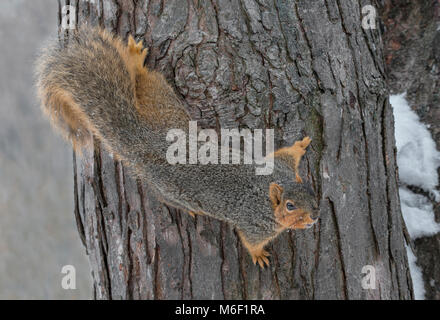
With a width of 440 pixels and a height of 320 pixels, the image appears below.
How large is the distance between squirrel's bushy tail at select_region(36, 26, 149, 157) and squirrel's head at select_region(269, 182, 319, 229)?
0.55 metres

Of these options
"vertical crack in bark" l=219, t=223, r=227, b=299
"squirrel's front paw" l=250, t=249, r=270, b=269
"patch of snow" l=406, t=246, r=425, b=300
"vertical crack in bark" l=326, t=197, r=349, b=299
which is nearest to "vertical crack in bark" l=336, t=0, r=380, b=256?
"vertical crack in bark" l=326, t=197, r=349, b=299

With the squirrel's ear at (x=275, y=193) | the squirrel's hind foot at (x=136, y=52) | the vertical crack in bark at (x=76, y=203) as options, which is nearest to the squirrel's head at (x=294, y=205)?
the squirrel's ear at (x=275, y=193)

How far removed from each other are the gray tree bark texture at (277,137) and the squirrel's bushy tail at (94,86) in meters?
0.15

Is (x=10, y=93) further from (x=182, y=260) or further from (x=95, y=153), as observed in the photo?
(x=182, y=260)

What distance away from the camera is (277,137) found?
143 centimetres

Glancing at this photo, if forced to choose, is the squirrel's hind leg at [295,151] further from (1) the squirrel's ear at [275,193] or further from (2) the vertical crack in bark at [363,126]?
(2) the vertical crack in bark at [363,126]

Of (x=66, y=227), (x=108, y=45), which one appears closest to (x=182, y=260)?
(x=108, y=45)

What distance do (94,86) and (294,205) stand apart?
903mm

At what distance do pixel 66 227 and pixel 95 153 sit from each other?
2.93m

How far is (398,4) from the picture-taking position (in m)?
2.04

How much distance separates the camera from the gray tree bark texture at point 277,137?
139cm

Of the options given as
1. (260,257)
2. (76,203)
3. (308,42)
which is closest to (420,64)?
(308,42)

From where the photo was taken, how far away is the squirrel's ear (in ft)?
4.92

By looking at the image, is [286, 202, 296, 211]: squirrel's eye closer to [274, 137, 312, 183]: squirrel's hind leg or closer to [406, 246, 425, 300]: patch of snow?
[274, 137, 312, 183]: squirrel's hind leg
